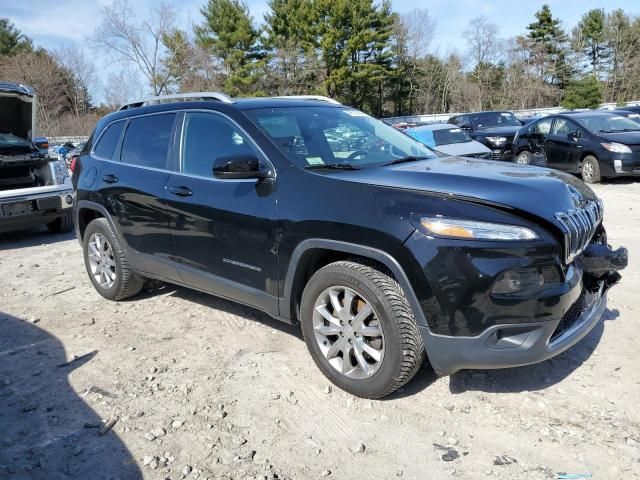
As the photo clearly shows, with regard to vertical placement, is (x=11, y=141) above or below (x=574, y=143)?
above

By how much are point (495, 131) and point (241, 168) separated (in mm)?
14062

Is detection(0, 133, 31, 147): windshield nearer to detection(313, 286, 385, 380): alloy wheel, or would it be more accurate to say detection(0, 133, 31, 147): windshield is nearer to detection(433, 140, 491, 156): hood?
detection(313, 286, 385, 380): alloy wheel

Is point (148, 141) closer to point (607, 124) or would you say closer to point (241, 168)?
point (241, 168)

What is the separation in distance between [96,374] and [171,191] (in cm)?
142

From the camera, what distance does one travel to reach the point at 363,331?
3.08m

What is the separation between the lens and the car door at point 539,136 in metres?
12.8

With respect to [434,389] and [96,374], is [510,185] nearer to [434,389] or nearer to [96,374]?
[434,389]

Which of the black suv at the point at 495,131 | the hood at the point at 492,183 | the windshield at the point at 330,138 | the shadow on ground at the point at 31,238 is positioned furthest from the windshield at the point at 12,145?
the black suv at the point at 495,131

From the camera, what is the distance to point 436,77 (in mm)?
54438

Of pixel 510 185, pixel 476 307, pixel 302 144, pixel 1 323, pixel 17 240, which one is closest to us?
pixel 476 307

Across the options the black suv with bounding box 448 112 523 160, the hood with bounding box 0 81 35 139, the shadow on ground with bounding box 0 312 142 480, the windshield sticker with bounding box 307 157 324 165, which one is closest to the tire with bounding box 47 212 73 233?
the hood with bounding box 0 81 35 139

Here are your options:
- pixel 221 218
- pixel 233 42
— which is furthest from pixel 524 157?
pixel 233 42

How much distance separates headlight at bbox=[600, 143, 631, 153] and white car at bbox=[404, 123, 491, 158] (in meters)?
2.33

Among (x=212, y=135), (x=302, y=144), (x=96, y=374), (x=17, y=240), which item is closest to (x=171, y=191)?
(x=212, y=135)
